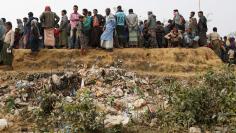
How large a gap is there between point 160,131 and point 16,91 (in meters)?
4.19

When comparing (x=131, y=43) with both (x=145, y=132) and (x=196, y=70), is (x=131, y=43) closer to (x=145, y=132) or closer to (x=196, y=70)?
(x=196, y=70)

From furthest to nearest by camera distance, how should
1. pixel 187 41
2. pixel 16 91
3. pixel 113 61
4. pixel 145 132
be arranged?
pixel 187 41
pixel 113 61
pixel 16 91
pixel 145 132

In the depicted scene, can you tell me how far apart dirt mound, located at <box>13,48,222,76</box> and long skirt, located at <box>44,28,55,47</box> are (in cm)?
24

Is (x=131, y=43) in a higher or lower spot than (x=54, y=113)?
higher

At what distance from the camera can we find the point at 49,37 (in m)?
15.2

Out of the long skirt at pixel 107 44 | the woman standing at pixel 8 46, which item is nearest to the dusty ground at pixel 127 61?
the long skirt at pixel 107 44

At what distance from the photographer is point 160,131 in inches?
390

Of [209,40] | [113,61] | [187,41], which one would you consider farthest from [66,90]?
[209,40]

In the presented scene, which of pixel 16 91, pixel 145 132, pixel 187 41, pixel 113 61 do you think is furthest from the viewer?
pixel 187 41

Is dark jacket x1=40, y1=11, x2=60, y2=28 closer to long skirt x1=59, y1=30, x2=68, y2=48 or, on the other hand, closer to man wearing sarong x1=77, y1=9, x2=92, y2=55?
long skirt x1=59, y1=30, x2=68, y2=48

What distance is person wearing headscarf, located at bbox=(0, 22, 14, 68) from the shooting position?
13586 mm

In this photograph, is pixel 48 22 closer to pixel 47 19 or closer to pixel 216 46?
pixel 47 19

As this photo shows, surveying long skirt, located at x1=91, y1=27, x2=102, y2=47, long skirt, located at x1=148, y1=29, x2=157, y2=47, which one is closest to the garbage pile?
long skirt, located at x1=91, y1=27, x2=102, y2=47

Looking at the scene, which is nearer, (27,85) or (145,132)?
(145,132)
